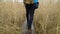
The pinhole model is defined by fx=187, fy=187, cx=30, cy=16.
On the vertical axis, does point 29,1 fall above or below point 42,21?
above

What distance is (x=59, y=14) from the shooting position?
446 centimetres

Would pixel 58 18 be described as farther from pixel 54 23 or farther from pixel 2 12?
pixel 2 12

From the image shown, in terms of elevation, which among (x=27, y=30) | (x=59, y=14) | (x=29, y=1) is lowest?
(x=27, y=30)

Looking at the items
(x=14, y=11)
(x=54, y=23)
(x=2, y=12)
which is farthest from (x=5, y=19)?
(x=54, y=23)

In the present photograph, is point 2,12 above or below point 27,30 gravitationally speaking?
above

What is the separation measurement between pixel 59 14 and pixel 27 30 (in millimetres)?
898

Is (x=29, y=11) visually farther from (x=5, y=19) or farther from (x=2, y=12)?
(x=2, y=12)

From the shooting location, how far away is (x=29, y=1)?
3.80m

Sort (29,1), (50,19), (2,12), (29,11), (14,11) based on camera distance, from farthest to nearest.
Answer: (14,11), (2,12), (50,19), (29,11), (29,1)

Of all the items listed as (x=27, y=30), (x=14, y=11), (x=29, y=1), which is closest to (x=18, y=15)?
(x=14, y=11)

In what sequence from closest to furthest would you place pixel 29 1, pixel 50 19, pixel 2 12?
pixel 29 1 < pixel 50 19 < pixel 2 12

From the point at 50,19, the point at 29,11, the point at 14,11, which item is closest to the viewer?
the point at 29,11

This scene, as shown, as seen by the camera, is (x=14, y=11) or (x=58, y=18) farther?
(x=14, y=11)

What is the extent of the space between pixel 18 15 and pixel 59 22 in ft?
4.42
